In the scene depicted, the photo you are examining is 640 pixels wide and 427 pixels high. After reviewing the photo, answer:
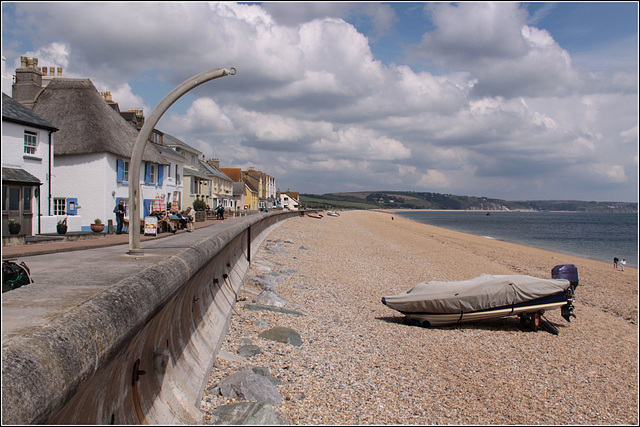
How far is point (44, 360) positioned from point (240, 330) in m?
7.14

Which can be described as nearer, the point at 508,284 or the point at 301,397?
the point at 301,397

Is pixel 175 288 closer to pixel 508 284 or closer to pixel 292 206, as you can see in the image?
pixel 508 284

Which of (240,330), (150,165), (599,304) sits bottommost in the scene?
(599,304)

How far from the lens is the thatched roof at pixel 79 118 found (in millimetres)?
27609

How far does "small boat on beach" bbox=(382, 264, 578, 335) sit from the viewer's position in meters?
12.4

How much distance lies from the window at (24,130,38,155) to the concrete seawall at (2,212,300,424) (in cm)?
1684

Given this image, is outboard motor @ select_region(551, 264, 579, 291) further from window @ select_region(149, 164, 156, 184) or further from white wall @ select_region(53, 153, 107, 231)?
window @ select_region(149, 164, 156, 184)

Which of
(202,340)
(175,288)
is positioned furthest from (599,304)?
(175,288)

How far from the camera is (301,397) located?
6793 mm

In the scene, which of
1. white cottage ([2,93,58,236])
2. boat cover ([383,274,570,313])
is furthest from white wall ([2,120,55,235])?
boat cover ([383,274,570,313])

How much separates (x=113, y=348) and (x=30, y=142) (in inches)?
847

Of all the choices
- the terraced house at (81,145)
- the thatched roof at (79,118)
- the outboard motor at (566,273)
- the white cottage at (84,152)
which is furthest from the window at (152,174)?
the outboard motor at (566,273)

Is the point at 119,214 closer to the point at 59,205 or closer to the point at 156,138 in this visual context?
the point at 59,205

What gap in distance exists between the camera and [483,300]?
12570 mm
